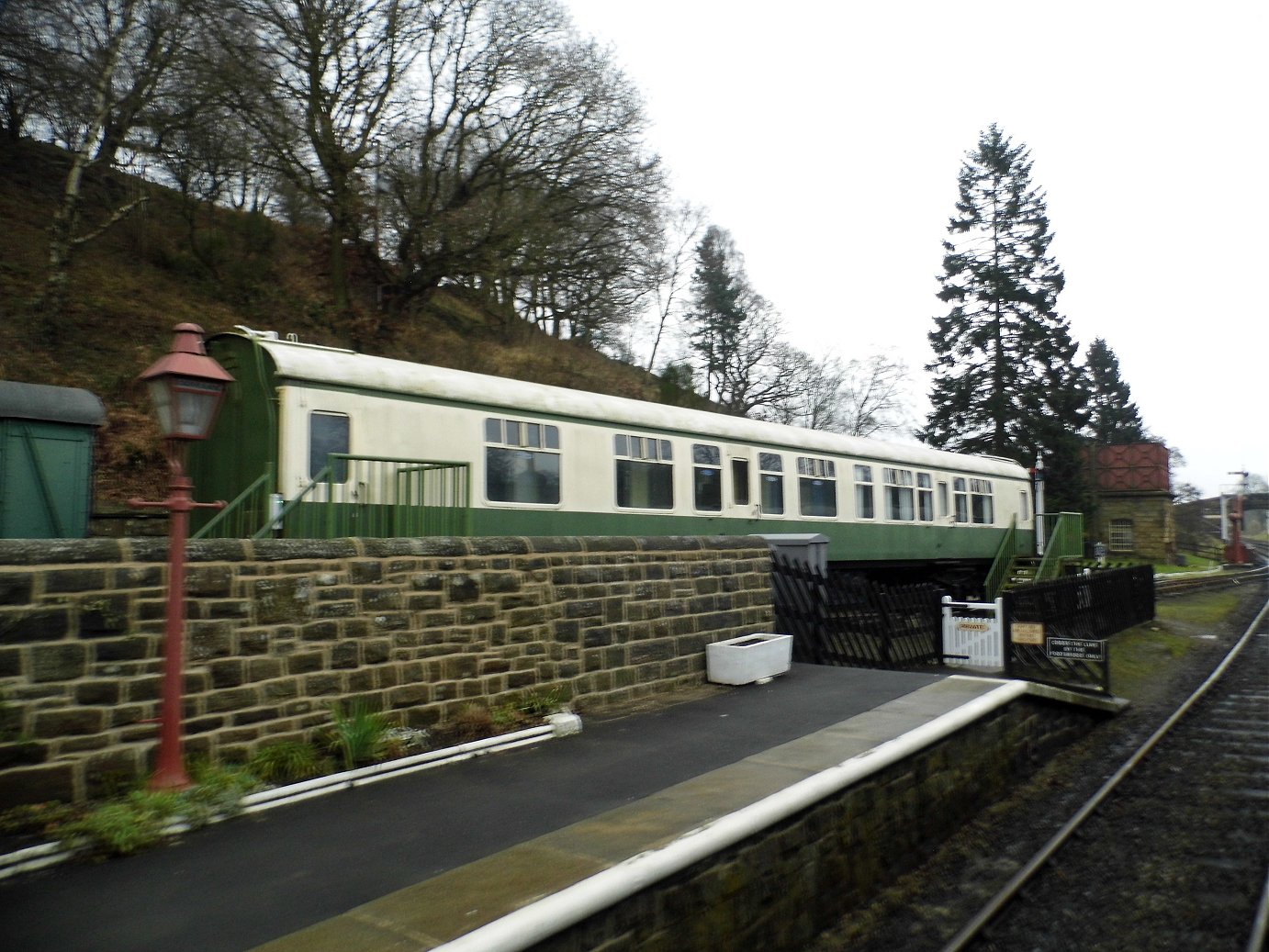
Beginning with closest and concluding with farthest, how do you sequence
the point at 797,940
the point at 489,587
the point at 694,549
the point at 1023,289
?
the point at 797,940
the point at 489,587
the point at 694,549
the point at 1023,289

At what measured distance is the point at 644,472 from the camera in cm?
1298

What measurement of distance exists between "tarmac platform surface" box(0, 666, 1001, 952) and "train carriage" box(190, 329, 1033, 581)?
97.9 inches

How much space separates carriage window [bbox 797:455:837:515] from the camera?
52.4 ft

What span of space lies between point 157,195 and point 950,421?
104 feet

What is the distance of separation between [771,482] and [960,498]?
772 cm

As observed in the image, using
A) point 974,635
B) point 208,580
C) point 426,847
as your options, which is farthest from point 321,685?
point 974,635

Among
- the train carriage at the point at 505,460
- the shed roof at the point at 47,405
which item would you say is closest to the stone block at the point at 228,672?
the train carriage at the point at 505,460

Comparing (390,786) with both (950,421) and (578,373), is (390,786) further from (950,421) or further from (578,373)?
(950,421)

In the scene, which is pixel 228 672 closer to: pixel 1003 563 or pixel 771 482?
pixel 771 482

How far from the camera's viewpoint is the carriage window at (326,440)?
367 inches

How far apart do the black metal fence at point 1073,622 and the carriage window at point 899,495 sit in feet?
10.3

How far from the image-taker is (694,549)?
31.4ft

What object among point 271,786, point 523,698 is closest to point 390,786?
point 271,786

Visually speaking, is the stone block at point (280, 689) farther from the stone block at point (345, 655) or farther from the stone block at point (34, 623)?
the stone block at point (34, 623)
